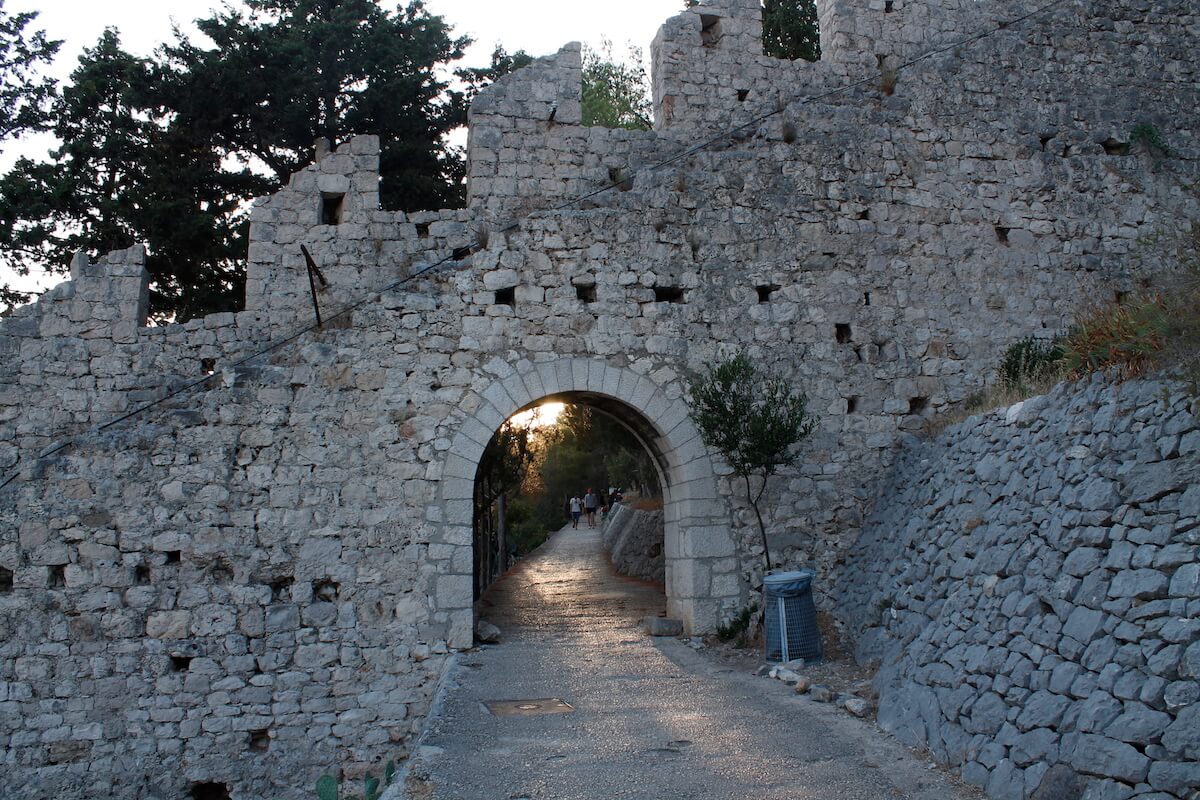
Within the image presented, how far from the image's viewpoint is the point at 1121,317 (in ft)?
19.7

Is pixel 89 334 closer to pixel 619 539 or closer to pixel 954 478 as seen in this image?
pixel 954 478

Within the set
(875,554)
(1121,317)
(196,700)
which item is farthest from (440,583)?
(1121,317)

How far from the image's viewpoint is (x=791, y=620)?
8164mm

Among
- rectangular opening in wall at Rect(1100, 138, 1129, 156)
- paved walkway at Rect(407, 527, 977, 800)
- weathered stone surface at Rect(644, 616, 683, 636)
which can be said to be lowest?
paved walkway at Rect(407, 527, 977, 800)

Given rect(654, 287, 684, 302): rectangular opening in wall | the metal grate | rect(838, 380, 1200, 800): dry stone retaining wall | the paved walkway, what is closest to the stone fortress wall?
rect(654, 287, 684, 302): rectangular opening in wall

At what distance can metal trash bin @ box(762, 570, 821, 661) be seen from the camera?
8102 mm

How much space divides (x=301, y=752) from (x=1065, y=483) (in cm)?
683

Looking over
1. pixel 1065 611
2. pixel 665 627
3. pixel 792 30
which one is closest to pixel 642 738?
pixel 1065 611

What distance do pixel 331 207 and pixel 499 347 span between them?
→ 2.60 metres

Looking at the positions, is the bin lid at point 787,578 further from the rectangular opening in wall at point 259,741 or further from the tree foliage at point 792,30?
the tree foliage at point 792,30

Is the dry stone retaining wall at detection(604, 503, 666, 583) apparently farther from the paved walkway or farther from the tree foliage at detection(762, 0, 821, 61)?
the tree foliage at detection(762, 0, 821, 61)

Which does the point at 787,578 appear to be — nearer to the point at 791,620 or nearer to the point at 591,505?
the point at 791,620

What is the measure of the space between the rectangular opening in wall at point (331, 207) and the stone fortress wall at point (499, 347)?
34mm

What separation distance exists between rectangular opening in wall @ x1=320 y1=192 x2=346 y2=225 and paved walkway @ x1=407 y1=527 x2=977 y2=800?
4.90 meters
